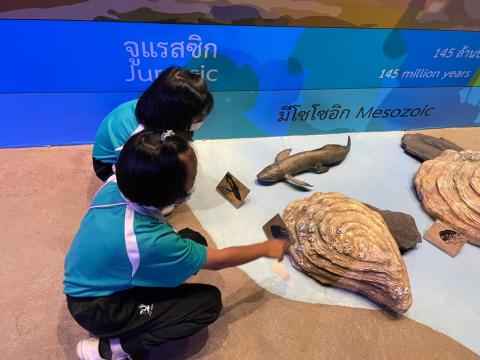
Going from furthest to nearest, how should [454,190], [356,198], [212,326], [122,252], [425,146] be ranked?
[425,146]
[356,198]
[454,190]
[212,326]
[122,252]

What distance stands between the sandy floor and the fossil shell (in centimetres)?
70

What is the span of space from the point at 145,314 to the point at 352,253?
95 centimetres

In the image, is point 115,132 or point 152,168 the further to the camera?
point 115,132

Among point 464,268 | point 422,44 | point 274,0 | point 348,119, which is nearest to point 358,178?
point 348,119

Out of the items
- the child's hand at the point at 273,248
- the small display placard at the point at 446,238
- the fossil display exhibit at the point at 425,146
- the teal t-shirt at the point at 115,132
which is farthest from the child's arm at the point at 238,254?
the fossil display exhibit at the point at 425,146

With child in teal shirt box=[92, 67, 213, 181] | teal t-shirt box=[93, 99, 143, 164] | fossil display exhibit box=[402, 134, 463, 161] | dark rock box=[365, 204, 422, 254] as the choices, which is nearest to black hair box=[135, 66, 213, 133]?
child in teal shirt box=[92, 67, 213, 181]

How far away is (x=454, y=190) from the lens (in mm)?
2143

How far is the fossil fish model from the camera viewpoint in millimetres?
2189

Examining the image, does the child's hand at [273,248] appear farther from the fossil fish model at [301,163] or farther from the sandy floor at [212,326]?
the fossil fish model at [301,163]

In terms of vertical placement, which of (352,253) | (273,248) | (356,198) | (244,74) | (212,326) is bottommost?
(212,326)

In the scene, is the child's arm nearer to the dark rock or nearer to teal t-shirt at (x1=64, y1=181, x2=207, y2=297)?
teal t-shirt at (x1=64, y1=181, x2=207, y2=297)

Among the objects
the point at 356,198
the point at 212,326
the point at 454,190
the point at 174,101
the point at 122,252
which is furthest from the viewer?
the point at 356,198

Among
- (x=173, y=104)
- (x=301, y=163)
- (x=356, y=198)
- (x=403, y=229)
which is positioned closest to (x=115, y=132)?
(x=173, y=104)

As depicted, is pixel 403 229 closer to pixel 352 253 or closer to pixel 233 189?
pixel 352 253
